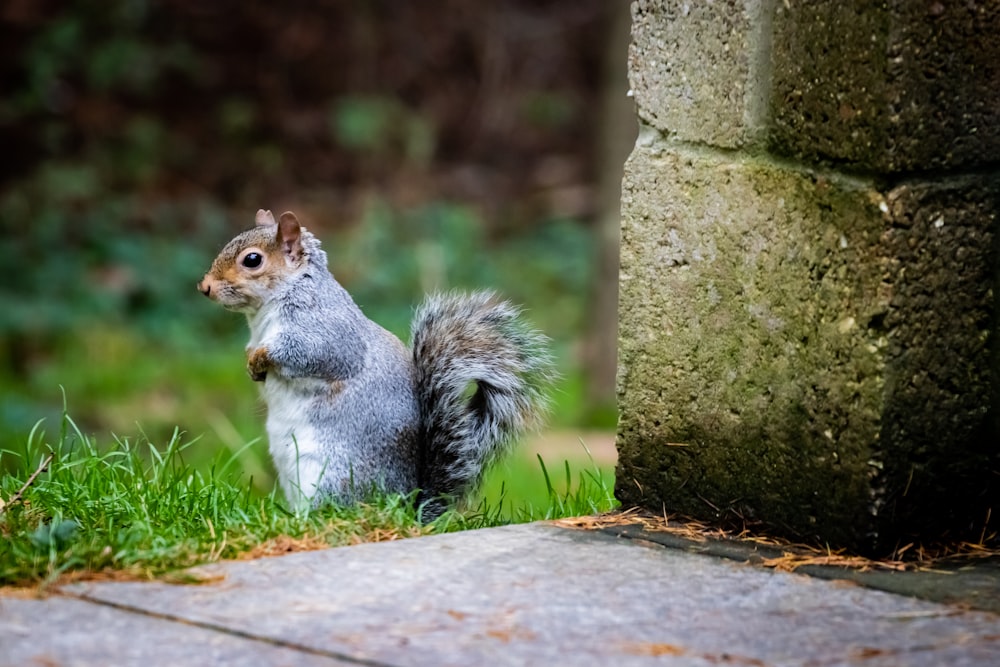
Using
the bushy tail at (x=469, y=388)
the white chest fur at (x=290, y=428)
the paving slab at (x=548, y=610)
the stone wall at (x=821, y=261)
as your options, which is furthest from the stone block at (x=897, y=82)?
the white chest fur at (x=290, y=428)

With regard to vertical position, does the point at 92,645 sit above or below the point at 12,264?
below

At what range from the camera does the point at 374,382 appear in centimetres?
303

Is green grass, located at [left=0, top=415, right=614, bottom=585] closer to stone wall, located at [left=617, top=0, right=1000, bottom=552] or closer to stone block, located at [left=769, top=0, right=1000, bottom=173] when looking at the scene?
stone wall, located at [left=617, top=0, right=1000, bottom=552]

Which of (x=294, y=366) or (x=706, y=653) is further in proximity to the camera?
(x=294, y=366)

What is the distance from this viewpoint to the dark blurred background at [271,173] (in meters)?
7.29

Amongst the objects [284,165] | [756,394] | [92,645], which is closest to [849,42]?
[756,394]

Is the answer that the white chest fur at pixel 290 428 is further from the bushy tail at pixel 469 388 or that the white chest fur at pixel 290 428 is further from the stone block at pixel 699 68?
the stone block at pixel 699 68

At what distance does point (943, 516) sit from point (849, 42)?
778 millimetres

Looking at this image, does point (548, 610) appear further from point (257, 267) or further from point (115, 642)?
point (257, 267)

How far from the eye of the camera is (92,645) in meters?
1.83

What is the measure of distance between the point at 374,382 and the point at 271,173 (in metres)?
7.23

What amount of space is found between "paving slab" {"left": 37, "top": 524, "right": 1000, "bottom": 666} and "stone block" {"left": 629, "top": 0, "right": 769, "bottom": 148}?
0.73m

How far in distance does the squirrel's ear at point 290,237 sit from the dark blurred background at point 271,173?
2954 mm

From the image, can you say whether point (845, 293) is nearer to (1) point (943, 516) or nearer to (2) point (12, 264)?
(1) point (943, 516)
